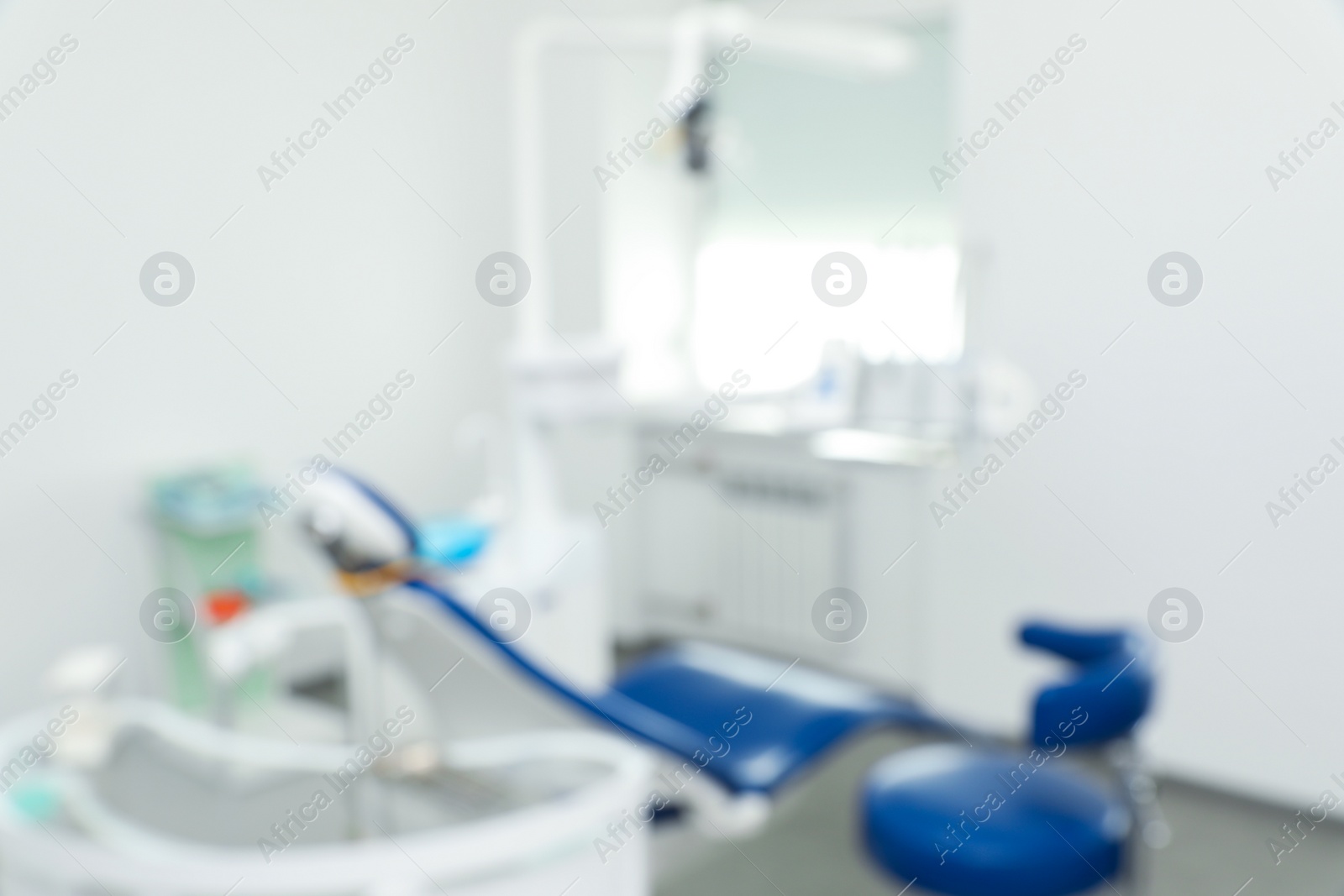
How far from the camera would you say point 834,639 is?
10.9 ft

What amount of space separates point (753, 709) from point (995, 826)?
0.49 meters

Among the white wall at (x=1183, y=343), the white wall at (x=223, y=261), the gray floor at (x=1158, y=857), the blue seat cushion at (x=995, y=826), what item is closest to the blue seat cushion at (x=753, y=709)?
the blue seat cushion at (x=995, y=826)

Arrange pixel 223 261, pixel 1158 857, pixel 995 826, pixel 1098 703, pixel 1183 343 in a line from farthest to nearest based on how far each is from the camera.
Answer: pixel 223 261, pixel 1183 343, pixel 1158 857, pixel 995 826, pixel 1098 703

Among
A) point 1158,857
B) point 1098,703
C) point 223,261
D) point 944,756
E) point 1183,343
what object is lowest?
point 223,261

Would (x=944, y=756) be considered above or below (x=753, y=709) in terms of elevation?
above

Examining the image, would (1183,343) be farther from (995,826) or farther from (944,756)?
(995,826)

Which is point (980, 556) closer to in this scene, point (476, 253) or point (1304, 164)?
point (1304, 164)

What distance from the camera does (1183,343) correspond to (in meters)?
2.53

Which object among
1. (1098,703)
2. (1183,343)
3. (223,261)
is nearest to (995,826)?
(1098,703)

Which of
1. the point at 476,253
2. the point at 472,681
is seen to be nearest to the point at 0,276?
the point at 476,253

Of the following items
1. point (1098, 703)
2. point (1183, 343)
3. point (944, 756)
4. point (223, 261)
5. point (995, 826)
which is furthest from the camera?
point (223, 261)

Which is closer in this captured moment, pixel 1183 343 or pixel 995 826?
pixel 995 826

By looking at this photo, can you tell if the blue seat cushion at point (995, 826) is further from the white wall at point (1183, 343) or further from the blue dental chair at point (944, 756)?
the white wall at point (1183, 343)

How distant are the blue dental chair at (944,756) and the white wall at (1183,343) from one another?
0.88 metres
